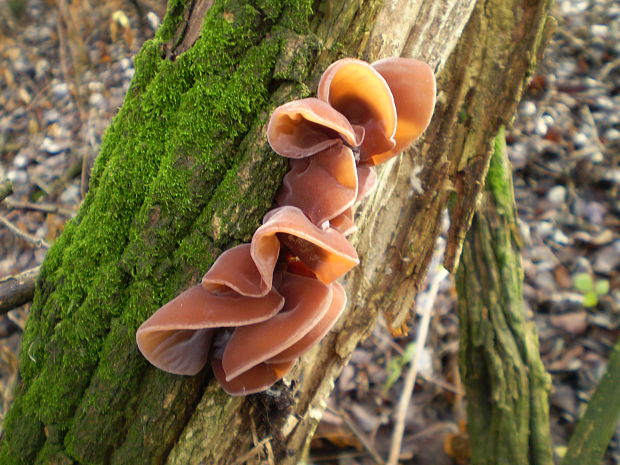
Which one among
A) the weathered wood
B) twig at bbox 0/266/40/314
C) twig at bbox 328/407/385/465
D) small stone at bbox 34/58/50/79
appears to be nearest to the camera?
twig at bbox 0/266/40/314

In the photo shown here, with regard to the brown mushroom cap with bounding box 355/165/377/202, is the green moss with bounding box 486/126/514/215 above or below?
below

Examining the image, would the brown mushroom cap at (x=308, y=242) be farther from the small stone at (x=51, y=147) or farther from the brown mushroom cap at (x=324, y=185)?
the small stone at (x=51, y=147)

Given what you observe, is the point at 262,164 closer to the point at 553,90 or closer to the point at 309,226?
the point at 309,226

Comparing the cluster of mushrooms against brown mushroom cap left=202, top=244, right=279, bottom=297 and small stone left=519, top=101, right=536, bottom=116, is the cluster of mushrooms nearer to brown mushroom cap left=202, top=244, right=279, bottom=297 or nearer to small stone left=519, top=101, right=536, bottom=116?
brown mushroom cap left=202, top=244, right=279, bottom=297

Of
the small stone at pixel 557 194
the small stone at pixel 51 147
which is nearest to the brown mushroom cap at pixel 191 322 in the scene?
the small stone at pixel 557 194

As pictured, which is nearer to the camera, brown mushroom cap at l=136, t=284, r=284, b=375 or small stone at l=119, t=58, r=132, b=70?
brown mushroom cap at l=136, t=284, r=284, b=375

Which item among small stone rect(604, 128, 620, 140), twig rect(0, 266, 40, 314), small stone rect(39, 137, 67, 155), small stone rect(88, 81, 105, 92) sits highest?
small stone rect(604, 128, 620, 140)

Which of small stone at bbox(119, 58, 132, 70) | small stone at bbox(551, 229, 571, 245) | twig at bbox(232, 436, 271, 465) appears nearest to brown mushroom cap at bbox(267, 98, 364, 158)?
twig at bbox(232, 436, 271, 465)

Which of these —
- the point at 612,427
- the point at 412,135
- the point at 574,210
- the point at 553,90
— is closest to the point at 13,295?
the point at 412,135
